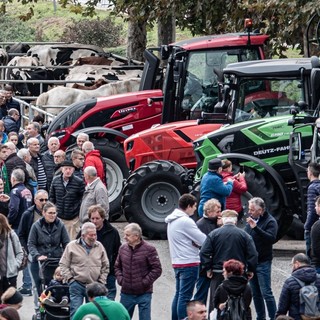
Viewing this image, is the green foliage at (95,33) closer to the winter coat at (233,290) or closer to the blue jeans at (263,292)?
the blue jeans at (263,292)

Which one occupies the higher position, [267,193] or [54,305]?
[267,193]

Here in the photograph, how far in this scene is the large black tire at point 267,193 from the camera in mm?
19641

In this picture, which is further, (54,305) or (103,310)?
(54,305)

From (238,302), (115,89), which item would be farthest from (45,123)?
(238,302)

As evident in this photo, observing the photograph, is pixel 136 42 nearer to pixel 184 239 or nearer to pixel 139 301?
pixel 184 239

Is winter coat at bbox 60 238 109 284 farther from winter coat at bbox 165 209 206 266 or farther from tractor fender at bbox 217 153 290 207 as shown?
tractor fender at bbox 217 153 290 207

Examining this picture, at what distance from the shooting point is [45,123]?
27.2 metres

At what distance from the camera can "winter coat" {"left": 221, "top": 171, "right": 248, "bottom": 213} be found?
1884cm

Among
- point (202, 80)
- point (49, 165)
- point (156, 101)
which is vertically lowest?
point (49, 165)

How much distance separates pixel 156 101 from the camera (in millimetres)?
24156

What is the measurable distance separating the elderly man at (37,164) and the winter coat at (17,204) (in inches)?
112

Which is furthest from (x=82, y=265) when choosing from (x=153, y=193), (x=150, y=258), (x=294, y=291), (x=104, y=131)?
(x=104, y=131)

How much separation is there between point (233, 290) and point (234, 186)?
4854mm

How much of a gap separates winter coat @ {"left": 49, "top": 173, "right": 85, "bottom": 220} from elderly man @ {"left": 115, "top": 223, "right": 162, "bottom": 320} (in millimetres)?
3576
